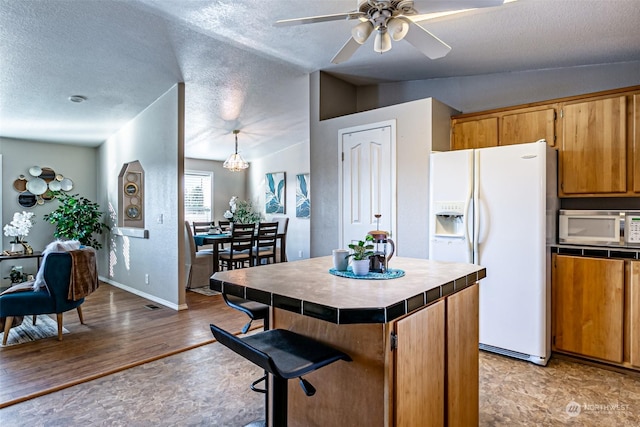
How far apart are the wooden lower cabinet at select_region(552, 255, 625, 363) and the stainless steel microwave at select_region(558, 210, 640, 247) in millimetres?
150

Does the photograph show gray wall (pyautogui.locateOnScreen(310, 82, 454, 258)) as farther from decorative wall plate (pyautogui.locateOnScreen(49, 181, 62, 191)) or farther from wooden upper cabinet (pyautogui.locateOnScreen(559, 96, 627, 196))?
decorative wall plate (pyautogui.locateOnScreen(49, 181, 62, 191))

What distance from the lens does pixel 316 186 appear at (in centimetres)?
429

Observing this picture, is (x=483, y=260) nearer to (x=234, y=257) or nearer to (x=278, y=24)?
(x=278, y=24)

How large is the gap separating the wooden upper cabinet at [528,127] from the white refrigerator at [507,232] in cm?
26

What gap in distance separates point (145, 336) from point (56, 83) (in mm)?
2735

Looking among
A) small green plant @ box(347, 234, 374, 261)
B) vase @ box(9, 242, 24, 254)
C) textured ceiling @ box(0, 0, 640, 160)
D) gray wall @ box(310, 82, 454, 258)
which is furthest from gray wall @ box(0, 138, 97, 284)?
small green plant @ box(347, 234, 374, 261)

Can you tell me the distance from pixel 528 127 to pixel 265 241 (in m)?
4.15

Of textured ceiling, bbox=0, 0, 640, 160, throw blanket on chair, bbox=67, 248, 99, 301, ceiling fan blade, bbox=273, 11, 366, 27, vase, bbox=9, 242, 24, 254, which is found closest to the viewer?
ceiling fan blade, bbox=273, 11, 366, 27

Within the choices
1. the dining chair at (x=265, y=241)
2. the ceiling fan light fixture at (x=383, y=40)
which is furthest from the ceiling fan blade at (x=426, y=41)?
the dining chair at (x=265, y=241)

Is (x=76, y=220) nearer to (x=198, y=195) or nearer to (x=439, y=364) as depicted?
(x=198, y=195)

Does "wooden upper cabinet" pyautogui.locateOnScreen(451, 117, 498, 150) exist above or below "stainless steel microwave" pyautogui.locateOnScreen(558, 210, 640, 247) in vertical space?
above

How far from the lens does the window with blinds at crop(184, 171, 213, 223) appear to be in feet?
25.8

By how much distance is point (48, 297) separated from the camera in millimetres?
3285

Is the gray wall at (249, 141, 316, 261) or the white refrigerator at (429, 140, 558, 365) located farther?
the gray wall at (249, 141, 316, 261)
